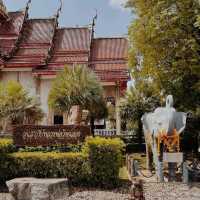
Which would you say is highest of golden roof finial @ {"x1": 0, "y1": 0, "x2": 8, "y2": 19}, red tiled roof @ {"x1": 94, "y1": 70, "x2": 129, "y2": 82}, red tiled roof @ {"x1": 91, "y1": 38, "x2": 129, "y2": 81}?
golden roof finial @ {"x1": 0, "y1": 0, "x2": 8, "y2": 19}

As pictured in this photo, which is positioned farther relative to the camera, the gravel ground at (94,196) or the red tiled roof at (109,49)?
the red tiled roof at (109,49)

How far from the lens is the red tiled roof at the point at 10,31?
103 feet

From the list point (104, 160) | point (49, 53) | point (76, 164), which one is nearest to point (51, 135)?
point (76, 164)

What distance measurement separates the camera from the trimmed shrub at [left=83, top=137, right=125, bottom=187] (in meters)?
13.2

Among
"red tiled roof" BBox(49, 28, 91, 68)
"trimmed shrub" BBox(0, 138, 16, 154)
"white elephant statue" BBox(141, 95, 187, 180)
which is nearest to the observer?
"trimmed shrub" BBox(0, 138, 16, 154)

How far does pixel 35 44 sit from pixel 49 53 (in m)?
1.53

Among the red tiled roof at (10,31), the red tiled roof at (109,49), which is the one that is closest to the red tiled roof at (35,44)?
the red tiled roof at (10,31)

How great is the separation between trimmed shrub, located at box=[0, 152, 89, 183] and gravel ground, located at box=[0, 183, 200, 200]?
94cm

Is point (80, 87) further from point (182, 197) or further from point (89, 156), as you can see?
point (182, 197)

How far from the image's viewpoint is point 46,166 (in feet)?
44.4

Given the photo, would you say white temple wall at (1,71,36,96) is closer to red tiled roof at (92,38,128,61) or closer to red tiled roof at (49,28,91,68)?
red tiled roof at (49,28,91,68)

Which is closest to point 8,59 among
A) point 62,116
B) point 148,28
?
point 62,116

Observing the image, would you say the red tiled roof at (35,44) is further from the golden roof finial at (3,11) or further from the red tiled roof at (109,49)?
the red tiled roof at (109,49)

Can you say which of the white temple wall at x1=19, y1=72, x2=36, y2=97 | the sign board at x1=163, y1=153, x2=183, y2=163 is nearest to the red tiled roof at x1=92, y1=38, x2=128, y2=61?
the white temple wall at x1=19, y1=72, x2=36, y2=97
